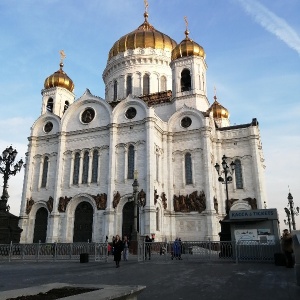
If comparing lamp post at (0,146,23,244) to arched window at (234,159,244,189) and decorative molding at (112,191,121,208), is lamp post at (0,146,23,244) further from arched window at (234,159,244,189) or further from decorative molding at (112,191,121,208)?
arched window at (234,159,244,189)

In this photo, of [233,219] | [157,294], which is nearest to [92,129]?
[233,219]

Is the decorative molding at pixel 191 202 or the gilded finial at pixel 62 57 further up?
the gilded finial at pixel 62 57

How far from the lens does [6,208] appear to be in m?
19.2

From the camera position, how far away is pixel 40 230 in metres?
30.3

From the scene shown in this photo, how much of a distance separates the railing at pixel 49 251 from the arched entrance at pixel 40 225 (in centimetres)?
1226

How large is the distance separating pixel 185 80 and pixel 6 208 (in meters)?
21.7

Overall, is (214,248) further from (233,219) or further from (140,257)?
(140,257)

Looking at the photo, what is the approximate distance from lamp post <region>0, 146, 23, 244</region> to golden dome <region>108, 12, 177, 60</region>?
23578 millimetres

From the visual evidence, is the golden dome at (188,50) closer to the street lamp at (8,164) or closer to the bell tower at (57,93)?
the bell tower at (57,93)

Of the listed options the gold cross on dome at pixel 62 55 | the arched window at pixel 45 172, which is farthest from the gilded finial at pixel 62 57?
the arched window at pixel 45 172

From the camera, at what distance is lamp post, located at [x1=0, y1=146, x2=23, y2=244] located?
60.6ft

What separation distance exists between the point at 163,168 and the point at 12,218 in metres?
14.6

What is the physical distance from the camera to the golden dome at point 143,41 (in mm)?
38406

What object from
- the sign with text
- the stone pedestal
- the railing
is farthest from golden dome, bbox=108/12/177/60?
the sign with text
